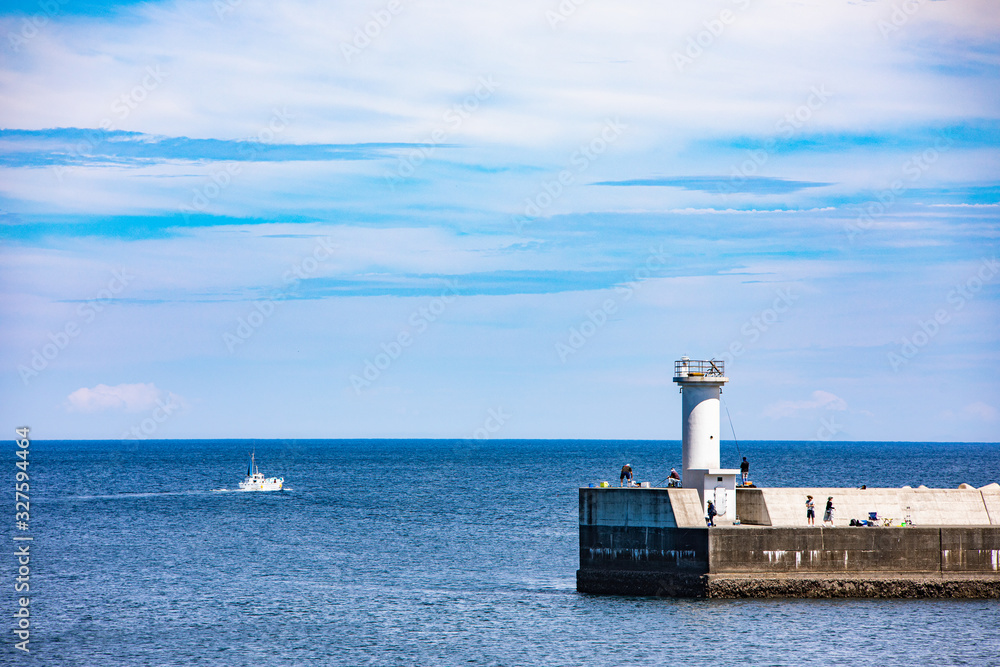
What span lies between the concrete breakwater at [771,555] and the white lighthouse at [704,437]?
45.0 inches

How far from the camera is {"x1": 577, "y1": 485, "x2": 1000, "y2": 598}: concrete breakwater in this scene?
3766cm

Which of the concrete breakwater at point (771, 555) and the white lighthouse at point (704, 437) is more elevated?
the white lighthouse at point (704, 437)

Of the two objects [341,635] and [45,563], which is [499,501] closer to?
[45,563]

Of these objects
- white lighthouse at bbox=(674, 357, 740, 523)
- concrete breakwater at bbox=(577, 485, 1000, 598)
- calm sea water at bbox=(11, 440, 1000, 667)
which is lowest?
calm sea water at bbox=(11, 440, 1000, 667)

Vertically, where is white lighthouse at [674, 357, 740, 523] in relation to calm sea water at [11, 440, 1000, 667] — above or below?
above

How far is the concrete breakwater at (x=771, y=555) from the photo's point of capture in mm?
37656

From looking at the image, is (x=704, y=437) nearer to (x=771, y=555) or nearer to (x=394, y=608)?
(x=771, y=555)

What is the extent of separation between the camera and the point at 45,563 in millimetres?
54281

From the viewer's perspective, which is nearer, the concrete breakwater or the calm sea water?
the calm sea water

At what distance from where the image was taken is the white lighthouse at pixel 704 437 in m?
40.0

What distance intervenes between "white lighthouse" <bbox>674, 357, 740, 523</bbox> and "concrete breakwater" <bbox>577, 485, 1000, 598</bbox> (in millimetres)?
1143

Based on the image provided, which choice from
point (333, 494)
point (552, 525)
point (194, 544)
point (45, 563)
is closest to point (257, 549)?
point (194, 544)

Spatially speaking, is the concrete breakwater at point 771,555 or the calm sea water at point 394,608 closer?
the calm sea water at point 394,608

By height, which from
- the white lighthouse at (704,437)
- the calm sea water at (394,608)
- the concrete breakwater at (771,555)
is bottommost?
the calm sea water at (394,608)
